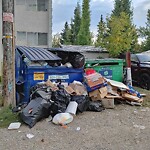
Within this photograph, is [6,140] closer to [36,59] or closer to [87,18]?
[36,59]

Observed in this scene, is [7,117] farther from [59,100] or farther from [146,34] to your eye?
[146,34]

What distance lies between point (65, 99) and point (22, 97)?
1.59 metres

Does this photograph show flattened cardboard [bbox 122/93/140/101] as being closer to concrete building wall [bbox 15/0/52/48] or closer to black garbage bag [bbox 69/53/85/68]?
black garbage bag [bbox 69/53/85/68]

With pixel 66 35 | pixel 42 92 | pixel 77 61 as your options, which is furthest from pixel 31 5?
pixel 66 35

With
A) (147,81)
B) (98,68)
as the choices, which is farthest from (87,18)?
(98,68)

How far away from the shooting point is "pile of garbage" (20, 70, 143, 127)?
17.3 ft

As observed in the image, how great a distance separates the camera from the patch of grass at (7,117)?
529 cm

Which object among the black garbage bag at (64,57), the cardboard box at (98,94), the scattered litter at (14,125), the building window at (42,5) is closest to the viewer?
the scattered litter at (14,125)

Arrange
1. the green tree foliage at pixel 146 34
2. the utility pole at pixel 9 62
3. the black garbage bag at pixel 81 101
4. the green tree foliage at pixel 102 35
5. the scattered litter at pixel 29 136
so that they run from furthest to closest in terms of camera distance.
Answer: the green tree foliage at pixel 146 34 → the green tree foliage at pixel 102 35 → the utility pole at pixel 9 62 → the black garbage bag at pixel 81 101 → the scattered litter at pixel 29 136

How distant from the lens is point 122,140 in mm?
4492

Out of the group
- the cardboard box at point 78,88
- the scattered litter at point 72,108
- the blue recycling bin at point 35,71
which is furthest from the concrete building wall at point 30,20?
the scattered litter at point 72,108

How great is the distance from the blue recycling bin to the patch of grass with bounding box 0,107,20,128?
768 mm

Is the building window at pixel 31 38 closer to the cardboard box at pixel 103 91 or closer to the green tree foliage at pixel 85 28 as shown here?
the cardboard box at pixel 103 91

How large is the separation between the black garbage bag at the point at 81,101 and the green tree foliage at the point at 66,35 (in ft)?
110
